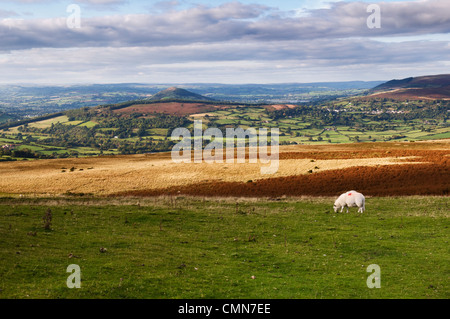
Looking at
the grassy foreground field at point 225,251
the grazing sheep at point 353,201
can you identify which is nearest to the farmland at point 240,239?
the grassy foreground field at point 225,251

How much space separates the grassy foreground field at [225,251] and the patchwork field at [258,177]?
1170cm

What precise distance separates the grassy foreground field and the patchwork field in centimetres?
1170

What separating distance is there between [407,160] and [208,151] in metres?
43.2

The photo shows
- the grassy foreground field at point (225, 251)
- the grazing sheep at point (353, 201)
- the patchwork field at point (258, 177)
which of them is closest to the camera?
the grassy foreground field at point (225, 251)

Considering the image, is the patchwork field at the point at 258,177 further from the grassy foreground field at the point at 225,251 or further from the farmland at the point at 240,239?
the grassy foreground field at the point at 225,251

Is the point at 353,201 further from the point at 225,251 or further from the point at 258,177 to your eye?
the point at 258,177

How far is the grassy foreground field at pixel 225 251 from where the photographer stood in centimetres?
1520

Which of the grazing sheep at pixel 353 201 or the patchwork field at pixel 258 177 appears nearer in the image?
the grazing sheep at pixel 353 201

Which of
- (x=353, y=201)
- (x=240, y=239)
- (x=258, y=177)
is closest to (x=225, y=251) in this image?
(x=240, y=239)

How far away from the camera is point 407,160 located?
180ft

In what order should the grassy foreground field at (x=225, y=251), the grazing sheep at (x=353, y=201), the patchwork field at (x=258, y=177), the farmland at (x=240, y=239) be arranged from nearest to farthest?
the grassy foreground field at (x=225, y=251) → the farmland at (x=240, y=239) → the grazing sheep at (x=353, y=201) → the patchwork field at (x=258, y=177)

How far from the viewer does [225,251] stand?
21453 millimetres
